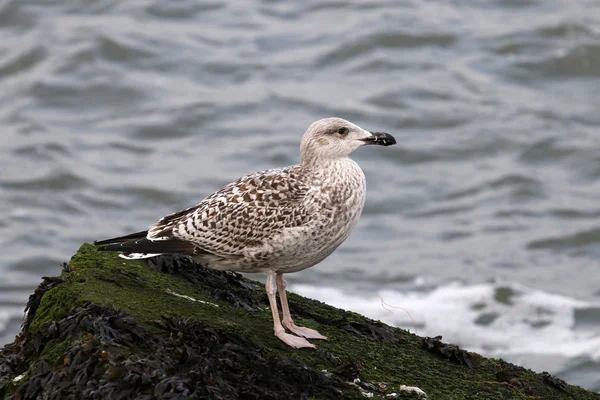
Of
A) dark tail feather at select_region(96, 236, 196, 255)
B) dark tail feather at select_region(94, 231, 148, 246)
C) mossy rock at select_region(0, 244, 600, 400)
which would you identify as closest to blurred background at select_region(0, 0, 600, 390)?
mossy rock at select_region(0, 244, 600, 400)

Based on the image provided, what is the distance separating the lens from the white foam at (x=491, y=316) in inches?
548

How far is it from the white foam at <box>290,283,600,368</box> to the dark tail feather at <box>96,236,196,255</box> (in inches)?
312

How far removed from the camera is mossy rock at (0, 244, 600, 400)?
5.23m

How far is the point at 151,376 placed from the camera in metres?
5.10

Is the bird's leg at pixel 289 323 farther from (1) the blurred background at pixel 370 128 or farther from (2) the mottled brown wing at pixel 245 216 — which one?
(1) the blurred background at pixel 370 128

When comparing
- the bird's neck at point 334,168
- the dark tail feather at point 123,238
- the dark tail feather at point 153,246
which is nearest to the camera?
the dark tail feather at point 153,246

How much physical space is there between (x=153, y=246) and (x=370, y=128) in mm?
13128

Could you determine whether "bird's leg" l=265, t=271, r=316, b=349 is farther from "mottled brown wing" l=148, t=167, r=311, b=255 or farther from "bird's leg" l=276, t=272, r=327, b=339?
"mottled brown wing" l=148, t=167, r=311, b=255

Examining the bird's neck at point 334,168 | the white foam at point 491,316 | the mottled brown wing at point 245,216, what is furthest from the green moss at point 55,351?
the white foam at point 491,316

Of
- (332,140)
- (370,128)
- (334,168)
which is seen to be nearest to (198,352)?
(334,168)

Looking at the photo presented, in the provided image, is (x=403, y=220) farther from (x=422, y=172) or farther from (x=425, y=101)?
(x=425, y=101)

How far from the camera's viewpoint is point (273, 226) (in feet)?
21.3

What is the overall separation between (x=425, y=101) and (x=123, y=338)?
653 inches

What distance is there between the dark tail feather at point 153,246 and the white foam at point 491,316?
7.93 meters
